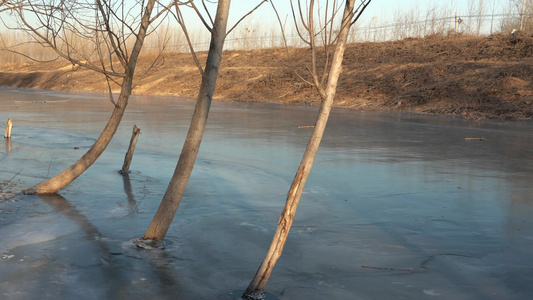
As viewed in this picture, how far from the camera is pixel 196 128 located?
207 inches

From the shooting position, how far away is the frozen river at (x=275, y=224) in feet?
15.7

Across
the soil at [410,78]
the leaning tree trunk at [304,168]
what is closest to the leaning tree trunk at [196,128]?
the leaning tree trunk at [304,168]

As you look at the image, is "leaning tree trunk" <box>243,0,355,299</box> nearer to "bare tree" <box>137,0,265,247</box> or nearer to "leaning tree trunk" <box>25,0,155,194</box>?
"bare tree" <box>137,0,265,247</box>

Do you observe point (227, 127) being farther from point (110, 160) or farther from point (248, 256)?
point (248, 256)

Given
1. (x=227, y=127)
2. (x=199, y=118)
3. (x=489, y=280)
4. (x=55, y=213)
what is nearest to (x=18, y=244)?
(x=55, y=213)

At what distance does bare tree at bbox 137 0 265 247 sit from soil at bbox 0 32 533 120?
32.6 ft

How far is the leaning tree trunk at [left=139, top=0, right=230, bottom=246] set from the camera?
16.8ft

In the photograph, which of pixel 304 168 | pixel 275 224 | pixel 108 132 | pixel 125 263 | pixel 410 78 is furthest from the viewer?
pixel 410 78

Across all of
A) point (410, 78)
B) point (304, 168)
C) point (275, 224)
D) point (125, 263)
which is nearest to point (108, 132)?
point (275, 224)

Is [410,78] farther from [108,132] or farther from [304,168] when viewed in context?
[304,168]

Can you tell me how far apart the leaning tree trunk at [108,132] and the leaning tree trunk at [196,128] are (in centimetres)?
187

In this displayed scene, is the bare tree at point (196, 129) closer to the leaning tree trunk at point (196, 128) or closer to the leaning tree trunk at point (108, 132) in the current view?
the leaning tree trunk at point (196, 128)

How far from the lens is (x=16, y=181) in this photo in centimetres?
844

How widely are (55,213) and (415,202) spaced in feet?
14.9
